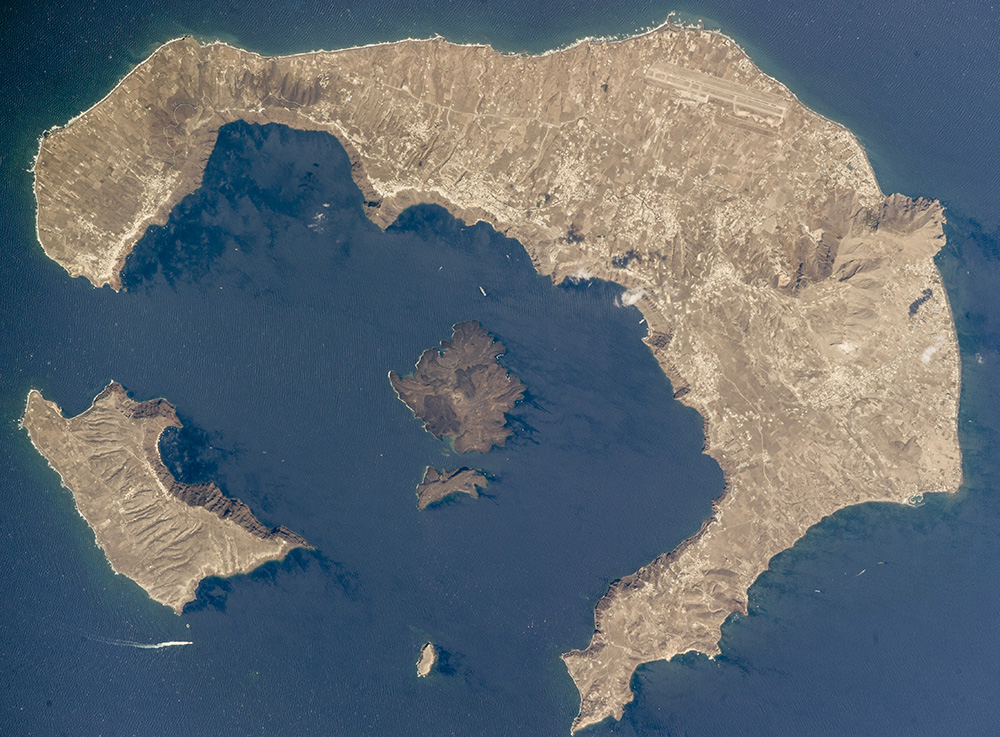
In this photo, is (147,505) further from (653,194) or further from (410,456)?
(653,194)

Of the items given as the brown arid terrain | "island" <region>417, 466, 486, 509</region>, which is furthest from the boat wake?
the brown arid terrain

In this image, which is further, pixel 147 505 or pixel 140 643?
pixel 140 643

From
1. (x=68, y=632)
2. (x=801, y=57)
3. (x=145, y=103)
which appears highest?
(x=801, y=57)

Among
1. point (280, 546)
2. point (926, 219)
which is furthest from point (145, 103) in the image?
point (926, 219)

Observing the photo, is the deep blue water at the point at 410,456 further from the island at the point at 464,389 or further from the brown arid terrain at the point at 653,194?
the brown arid terrain at the point at 653,194

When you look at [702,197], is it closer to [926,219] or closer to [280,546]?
[926,219]

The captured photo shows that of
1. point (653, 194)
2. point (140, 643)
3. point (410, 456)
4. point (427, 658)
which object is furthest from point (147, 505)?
point (653, 194)
